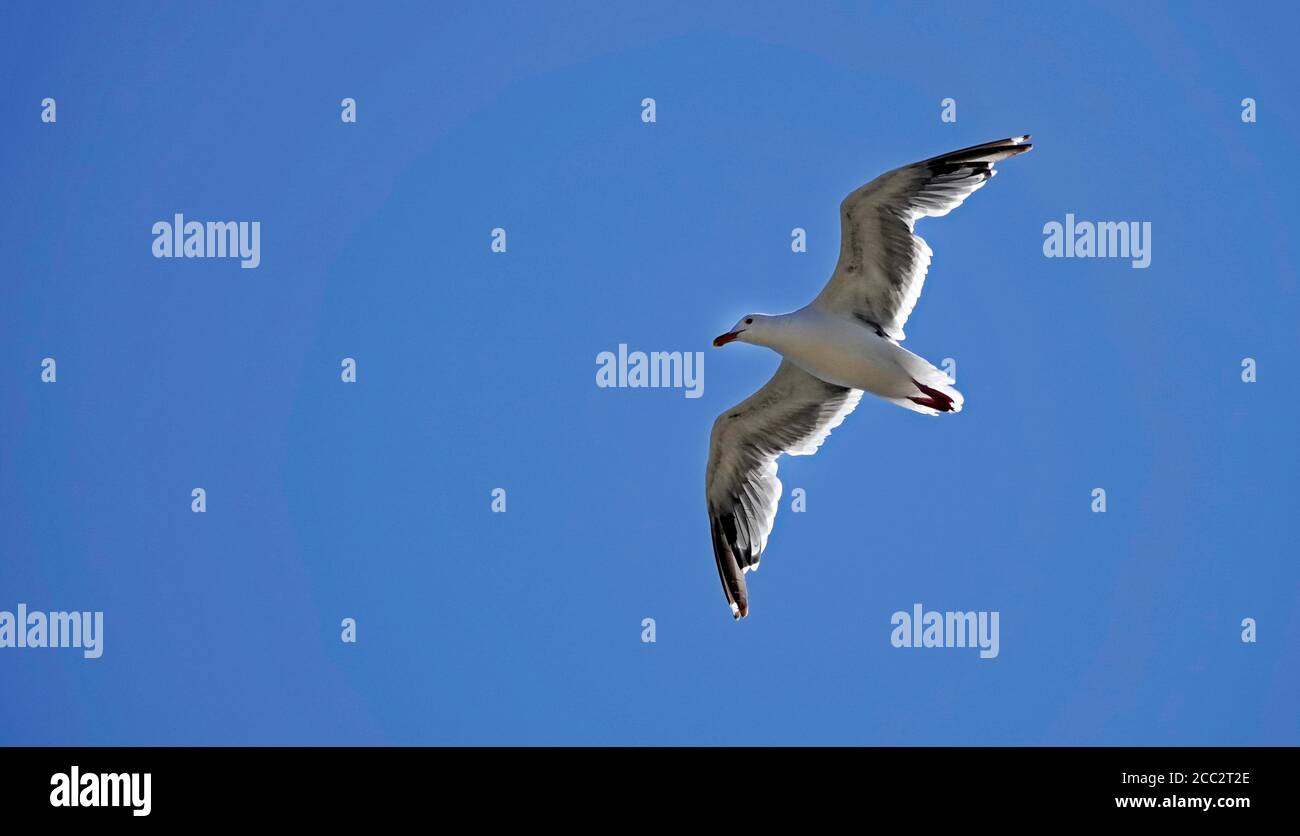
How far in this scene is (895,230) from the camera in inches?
340

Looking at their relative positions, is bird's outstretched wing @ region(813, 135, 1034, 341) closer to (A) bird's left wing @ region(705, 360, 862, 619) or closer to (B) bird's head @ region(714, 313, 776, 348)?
(B) bird's head @ region(714, 313, 776, 348)

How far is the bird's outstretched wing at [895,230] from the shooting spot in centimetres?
852

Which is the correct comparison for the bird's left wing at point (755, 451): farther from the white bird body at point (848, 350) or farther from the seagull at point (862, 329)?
the white bird body at point (848, 350)

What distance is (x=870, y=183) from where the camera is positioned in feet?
28.0

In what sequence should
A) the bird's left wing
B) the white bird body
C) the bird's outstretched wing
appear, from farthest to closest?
1. the bird's left wing
2. the white bird body
3. the bird's outstretched wing

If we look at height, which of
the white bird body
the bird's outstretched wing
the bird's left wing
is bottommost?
the bird's left wing

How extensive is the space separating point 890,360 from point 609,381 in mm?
6584

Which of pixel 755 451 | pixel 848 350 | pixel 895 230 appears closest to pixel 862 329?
pixel 848 350

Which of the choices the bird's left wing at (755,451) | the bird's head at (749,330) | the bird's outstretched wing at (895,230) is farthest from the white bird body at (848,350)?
the bird's left wing at (755,451)

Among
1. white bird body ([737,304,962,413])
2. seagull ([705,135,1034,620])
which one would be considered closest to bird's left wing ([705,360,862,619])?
seagull ([705,135,1034,620])

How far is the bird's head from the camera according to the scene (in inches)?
343

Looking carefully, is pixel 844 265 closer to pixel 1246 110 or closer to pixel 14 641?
pixel 1246 110
